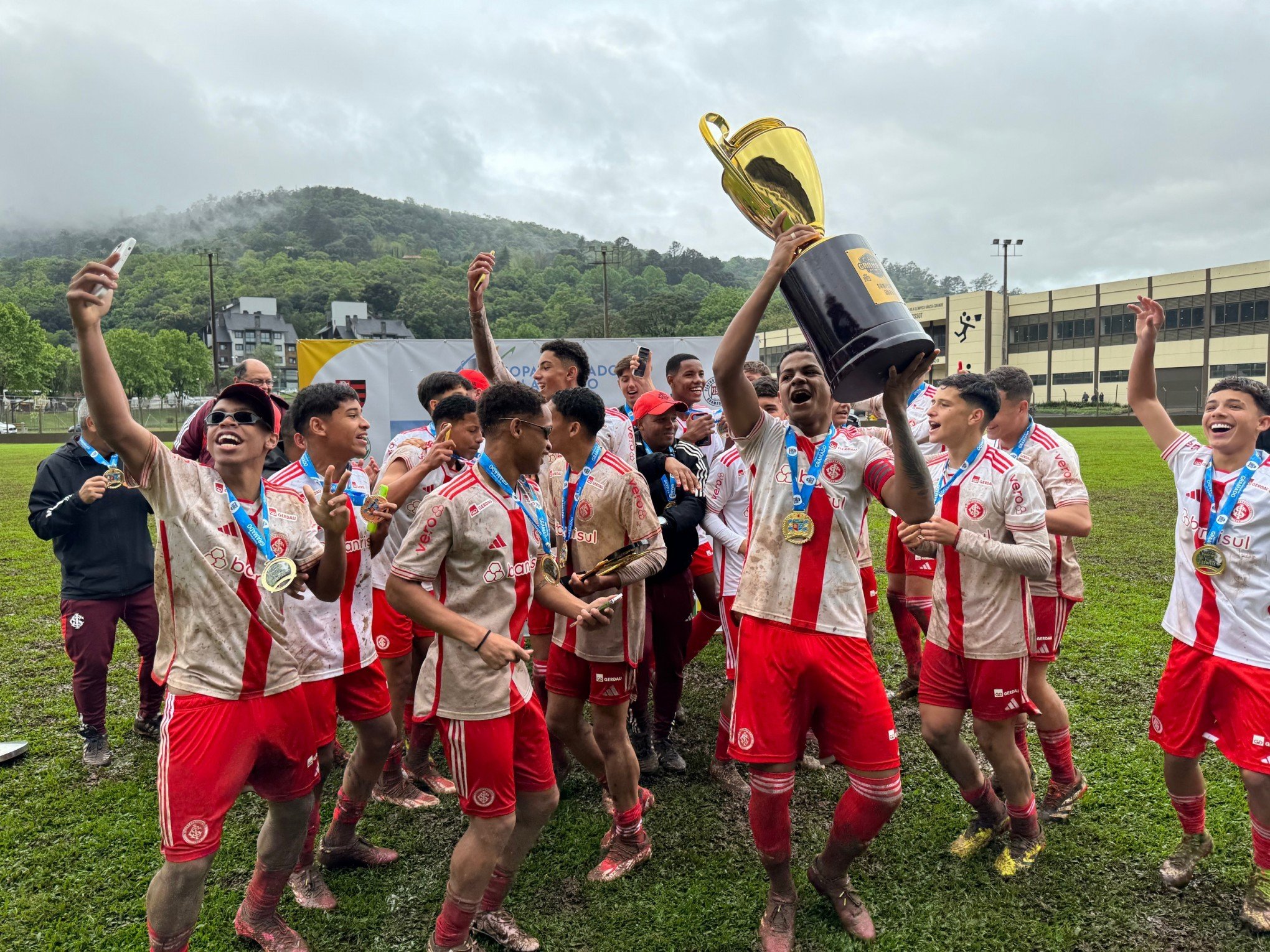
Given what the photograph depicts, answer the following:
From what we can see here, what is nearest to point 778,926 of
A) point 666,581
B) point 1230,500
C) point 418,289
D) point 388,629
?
point 666,581

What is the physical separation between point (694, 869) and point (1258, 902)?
Answer: 2512mm

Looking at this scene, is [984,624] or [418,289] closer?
[984,624]

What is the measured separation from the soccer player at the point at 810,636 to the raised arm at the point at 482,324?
243 cm

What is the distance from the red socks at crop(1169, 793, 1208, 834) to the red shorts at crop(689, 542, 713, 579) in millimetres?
3093

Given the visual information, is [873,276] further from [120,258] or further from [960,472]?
[120,258]

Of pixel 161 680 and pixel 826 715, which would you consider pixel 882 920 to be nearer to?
pixel 826 715

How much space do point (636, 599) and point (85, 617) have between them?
3848 mm

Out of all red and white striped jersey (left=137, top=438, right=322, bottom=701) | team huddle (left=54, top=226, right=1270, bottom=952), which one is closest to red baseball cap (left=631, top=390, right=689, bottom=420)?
team huddle (left=54, top=226, right=1270, bottom=952)

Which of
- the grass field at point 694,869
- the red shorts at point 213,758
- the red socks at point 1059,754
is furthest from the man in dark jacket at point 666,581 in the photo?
the red shorts at point 213,758

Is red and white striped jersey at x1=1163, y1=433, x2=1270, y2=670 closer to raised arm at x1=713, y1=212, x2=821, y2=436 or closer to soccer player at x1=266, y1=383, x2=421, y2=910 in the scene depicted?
raised arm at x1=713, y1=212, x2=821, y2=436

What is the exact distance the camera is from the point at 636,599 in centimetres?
427

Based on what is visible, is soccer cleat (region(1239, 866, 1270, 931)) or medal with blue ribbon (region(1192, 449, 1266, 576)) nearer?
soccer cleat (region(1239, 866, 1270, 931))

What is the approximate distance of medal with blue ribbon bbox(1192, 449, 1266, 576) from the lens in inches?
142

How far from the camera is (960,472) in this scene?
405cm
